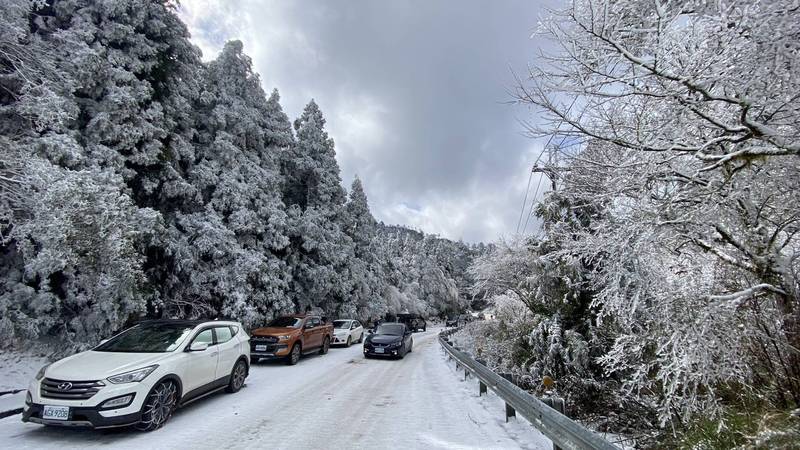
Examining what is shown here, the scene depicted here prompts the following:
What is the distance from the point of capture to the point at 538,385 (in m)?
9.19

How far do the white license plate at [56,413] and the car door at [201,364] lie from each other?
1.57 m

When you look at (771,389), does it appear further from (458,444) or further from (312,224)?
(312,224)

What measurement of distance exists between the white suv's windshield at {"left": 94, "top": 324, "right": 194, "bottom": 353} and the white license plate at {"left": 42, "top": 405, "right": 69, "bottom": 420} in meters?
1.36

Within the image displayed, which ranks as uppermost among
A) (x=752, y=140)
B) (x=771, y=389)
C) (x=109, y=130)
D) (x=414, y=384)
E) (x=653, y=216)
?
(x=109, y=130)

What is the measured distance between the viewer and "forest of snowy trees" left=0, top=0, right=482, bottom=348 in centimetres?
838

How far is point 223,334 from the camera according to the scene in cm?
837

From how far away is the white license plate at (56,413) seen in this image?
5113 millimetres

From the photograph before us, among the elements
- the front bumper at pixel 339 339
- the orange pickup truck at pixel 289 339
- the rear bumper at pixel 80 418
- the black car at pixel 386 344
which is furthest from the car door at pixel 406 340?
the rear bumper at pixel 80 418

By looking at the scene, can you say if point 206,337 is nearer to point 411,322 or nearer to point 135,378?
point 135,378

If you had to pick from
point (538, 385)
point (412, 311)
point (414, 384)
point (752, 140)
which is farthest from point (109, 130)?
point (412, 311)

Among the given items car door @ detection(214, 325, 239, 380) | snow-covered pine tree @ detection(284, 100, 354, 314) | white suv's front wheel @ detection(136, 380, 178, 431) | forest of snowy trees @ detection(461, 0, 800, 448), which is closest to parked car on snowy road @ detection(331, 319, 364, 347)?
snow-covered pine tree @ detection(284, 100, 354, 314)

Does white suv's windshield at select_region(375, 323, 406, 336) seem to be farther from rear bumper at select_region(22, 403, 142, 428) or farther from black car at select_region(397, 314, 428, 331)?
black car at select_region(397, 314, 428, 331)

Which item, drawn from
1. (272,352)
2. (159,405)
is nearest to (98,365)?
(159,405)

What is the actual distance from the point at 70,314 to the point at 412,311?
145ft
